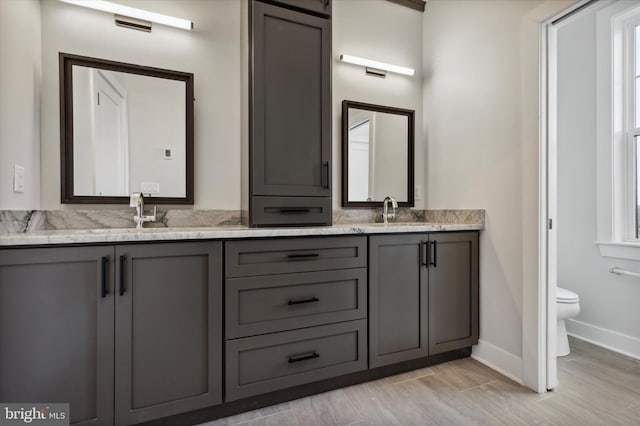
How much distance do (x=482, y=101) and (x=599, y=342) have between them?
1973mm

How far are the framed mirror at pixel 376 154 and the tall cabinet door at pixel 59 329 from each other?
1.60 meters

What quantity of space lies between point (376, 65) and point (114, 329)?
7.69 ft

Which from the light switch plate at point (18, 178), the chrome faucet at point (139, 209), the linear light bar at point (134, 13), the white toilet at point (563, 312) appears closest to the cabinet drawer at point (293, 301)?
the chrome faucet at point (139, 209)

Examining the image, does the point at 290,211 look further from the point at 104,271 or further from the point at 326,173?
the point at 104,271

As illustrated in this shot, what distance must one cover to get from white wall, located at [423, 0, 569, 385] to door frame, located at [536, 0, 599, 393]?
35mm

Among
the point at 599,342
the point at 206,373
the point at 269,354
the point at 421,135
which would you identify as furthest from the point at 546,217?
the point at 206,373

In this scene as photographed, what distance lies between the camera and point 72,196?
1772 millimetres

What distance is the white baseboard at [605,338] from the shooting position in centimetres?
224

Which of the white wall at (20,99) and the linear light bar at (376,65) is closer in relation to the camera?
the white wall at (20,99)

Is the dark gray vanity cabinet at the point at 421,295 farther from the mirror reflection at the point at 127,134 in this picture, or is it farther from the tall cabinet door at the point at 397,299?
the mirror reflection at the point at 127,134

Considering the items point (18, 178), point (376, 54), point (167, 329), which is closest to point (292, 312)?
point (167, 329)

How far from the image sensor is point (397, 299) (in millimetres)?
1962

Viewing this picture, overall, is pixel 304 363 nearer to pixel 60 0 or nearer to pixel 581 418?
pixel 581 418

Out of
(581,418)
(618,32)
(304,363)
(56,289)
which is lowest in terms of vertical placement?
(581,418)
